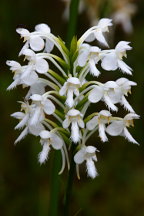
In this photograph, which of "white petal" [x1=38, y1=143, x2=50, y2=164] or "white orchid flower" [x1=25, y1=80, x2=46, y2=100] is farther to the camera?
"white orchid flower" [x1=25, y1=80, x2=46, y2=100]

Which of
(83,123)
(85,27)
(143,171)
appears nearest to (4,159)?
(143,171)

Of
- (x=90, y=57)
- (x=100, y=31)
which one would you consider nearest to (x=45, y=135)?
(x=90, y=57)

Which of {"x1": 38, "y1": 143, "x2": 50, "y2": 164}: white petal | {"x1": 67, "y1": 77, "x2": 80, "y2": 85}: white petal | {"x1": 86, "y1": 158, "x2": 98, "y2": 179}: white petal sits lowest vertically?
{"x1": 86, "y1": 158, "x2": 98, "y2": 179}: white petal

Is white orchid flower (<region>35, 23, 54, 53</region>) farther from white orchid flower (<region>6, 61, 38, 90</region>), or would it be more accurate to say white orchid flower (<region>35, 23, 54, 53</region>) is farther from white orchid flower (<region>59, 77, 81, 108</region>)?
white orchid flower (<region>59, 77, 81, 108</region>)

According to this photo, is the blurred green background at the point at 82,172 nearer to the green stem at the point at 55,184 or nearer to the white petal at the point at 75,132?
the green stem at the point at 55,184

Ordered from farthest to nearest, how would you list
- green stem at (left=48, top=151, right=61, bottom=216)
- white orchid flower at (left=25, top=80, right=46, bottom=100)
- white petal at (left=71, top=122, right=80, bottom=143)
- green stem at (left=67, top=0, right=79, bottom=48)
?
green stem at (left=67, top=0, right=79, bottom=48) < green stem at (left=48, top=151, right=61, bottom=216) < white orchid flower at (left=25, top=80, right=46, bottom=100) < white petal at (left=71, top=122, right=80, bottom=143)

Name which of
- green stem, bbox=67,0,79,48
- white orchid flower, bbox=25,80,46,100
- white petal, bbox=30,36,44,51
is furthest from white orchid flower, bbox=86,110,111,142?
green stem, bbox=67,0,79,48

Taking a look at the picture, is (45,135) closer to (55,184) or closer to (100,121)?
(100,121)
